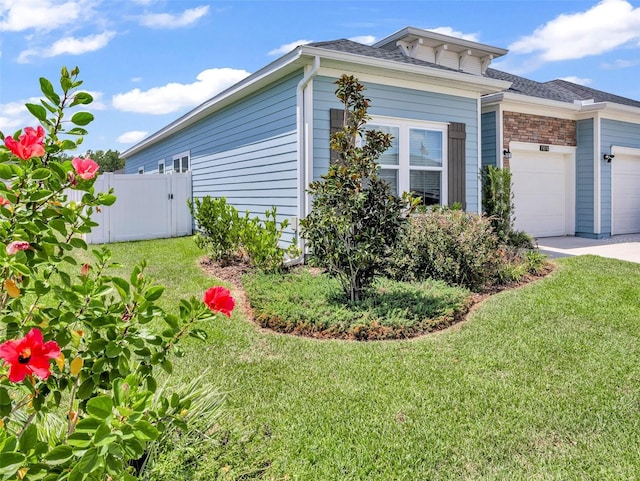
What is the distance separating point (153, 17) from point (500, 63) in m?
11.7

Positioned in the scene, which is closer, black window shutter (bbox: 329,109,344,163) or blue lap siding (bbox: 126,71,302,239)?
black window shutter (bbox: 329,109,344,163)

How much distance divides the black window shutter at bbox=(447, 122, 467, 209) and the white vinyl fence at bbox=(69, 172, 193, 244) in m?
7.52

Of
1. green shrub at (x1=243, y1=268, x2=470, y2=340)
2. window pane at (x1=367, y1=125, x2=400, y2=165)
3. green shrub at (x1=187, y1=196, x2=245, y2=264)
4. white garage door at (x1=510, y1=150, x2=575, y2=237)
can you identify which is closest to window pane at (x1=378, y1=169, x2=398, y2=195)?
window pane at (x1=367, y1=125, x2=400, y2=165)

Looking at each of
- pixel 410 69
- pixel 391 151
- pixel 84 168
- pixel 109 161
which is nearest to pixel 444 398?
pixel 84 168

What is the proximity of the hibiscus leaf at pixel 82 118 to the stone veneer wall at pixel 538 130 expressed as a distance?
422 inches

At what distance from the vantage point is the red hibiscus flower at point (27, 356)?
118cm

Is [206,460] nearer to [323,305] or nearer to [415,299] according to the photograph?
[323,305]

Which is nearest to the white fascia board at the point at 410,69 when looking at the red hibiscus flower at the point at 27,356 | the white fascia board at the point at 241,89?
the white fascia board at the point at 241,89

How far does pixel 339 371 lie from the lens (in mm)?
3816

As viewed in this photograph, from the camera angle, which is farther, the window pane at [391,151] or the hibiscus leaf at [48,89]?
the window pane at [391,151]

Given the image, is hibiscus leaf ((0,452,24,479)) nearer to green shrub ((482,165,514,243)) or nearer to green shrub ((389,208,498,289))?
green shrub ((389,208,498,289))

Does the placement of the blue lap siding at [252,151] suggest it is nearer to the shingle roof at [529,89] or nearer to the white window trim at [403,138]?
the white window trim at [403,138]

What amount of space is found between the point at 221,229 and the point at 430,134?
172 inches

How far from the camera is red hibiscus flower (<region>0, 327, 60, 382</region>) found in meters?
1.18
